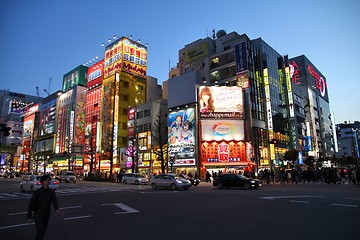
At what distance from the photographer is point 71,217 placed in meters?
10.1

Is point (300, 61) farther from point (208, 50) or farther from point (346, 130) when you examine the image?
point (346, 130)

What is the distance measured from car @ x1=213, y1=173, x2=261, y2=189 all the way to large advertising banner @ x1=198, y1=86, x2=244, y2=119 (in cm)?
2481

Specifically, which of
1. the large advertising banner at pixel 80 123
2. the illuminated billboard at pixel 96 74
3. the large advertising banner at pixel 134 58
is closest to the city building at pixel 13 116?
the large advertising banner at pixel 80 123

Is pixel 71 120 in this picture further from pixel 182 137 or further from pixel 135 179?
pixel 135 179

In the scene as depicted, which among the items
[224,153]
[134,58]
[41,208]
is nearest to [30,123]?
[134,58]

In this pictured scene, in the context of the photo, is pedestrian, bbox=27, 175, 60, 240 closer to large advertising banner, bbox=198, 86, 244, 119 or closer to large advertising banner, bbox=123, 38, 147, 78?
large advertising banner, bbox=198, 86, 244, 119

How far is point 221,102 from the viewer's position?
49.6 meters

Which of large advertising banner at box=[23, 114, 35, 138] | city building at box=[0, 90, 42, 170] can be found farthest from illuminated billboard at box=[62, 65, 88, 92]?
city building at box=[0, 90, 42, 170]

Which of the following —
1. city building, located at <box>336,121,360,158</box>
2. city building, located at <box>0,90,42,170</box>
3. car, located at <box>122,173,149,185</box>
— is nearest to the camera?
car, located at <box>122,173,149,185</box>

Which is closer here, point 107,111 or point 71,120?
point 107,111

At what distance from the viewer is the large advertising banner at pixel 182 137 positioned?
48.5m

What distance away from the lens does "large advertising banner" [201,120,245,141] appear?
48.3 meters

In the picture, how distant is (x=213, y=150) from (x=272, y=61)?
32586 millimetres

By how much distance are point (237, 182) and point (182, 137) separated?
Answer: 2662 cm
